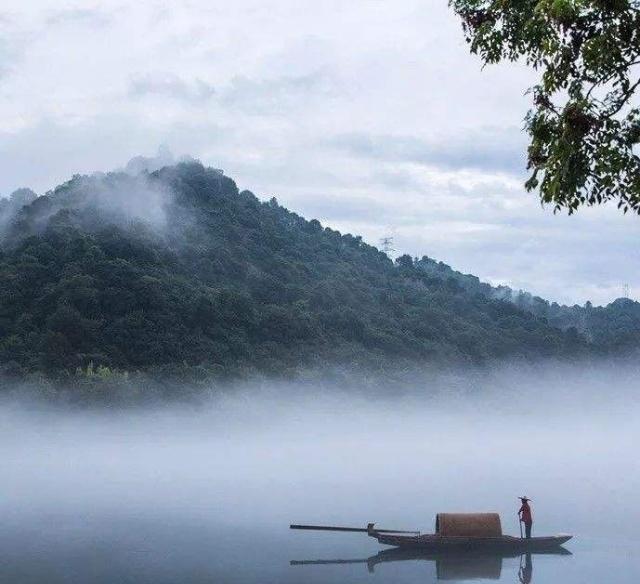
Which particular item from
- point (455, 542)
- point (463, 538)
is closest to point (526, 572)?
point (463, 538)

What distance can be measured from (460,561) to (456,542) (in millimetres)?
974

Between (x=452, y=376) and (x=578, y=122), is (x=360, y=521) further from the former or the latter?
(x=452, y=376)

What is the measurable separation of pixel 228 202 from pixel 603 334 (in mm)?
74291

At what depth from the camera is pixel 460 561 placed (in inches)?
1356

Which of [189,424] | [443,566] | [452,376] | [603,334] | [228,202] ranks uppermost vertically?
[228,202]

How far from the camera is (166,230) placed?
4727 inches

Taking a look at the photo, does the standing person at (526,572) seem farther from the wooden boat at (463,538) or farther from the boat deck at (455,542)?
the wooden boat at (463,538)

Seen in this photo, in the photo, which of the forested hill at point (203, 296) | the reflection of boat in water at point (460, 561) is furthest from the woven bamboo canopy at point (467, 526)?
the forested hill at point (203, 296)

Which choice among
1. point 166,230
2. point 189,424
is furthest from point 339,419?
point 166,230

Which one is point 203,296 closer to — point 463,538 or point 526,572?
point 463,538

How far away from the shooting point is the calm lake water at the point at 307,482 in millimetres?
34938

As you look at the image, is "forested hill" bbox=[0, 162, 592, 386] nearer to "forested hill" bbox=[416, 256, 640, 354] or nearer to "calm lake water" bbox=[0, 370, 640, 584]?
"calm lake water" bbox=[0, 370, 640, 584]

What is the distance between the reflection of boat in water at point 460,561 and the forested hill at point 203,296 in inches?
1998

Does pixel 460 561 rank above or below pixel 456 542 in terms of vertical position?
below
